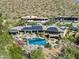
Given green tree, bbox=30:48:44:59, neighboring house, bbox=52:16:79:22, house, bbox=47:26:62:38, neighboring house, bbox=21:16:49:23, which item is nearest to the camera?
green tree, bbox=30:48:44:59

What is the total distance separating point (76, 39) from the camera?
34312 millimetres

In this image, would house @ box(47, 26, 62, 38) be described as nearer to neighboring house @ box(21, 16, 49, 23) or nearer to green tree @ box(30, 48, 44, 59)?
green tree @ box(30, 48, 44, 59)

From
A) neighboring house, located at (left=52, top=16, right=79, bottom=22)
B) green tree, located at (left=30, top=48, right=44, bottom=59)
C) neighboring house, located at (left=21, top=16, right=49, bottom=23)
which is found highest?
green tree, located at (left=30, top=48, right=44, bottom=59)

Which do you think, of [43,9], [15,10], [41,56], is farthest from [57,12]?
[41,56]

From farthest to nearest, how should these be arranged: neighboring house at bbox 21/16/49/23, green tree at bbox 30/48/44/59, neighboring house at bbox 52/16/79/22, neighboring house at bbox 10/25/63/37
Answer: neighboring house at bbox 52/16/79/22, neighboring house at bbox 21/16/49/23, neighboring house at bbox 10/25/63/37, green tree at bbox 30/48/44/59

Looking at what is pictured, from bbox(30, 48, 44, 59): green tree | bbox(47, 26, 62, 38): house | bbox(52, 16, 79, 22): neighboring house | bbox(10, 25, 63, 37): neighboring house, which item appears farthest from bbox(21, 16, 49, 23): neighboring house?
bbox(30, 48, 44, 59): green tree

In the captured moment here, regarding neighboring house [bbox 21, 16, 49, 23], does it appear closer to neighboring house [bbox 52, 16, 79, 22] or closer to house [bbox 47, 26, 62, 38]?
neighboring house [bbox 52, 16, 79, 22]

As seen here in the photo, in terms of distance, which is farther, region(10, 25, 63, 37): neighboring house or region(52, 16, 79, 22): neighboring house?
region(52, 16, 79, 22): neighboring house

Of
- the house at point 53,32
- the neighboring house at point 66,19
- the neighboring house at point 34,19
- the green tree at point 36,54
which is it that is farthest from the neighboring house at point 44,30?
the neighboring house at point 66,19

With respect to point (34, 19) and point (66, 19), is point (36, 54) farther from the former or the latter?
point (66, 19)

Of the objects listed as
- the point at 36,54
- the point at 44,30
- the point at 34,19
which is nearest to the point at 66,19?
the point at 34,19

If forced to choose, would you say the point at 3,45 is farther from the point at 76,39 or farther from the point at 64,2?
the point at 64,2

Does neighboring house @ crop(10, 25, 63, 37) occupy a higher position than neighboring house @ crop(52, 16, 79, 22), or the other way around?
neighboring house @ crop(10, 25, 63, 37)

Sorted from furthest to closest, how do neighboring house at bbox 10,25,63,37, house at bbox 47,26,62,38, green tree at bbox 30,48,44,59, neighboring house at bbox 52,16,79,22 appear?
1. neighboring house at bbox 52,16,79,22
2. neighboring house at bbox 10,25,63,37
3. house at bbox 47,26,62,38
4. green tree at bbox 30,48,44,59
